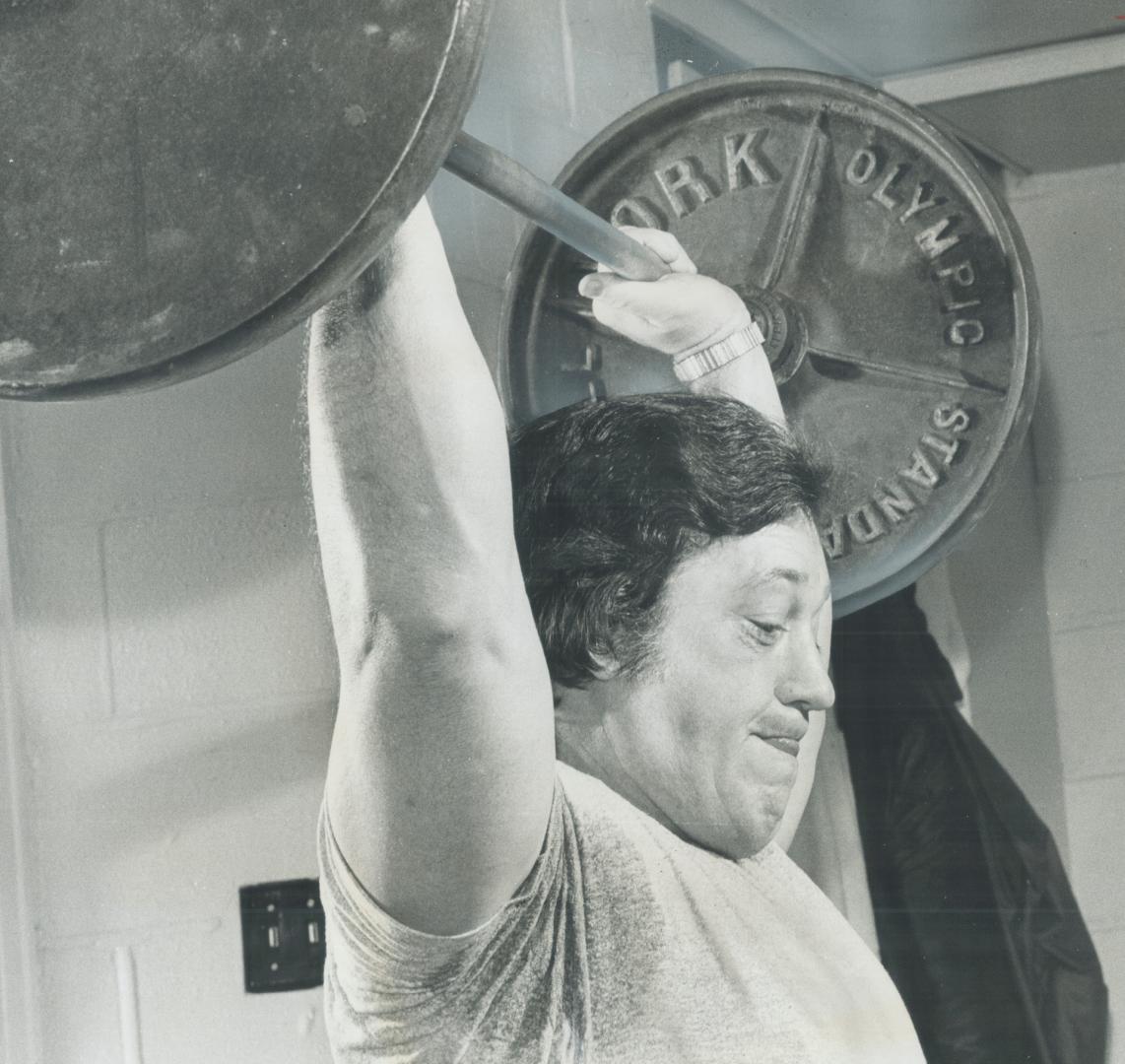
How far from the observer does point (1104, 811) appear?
127 centimetres

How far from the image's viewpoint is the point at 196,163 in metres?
0.90

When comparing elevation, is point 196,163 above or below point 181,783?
above

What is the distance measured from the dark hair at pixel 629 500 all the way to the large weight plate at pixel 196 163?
437mm

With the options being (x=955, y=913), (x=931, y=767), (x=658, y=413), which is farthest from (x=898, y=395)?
(x=955, y=913)

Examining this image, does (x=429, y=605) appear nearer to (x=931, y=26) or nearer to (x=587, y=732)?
(x=587, y=732)

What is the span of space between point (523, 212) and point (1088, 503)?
532 mm

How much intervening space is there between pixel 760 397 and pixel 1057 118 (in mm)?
344

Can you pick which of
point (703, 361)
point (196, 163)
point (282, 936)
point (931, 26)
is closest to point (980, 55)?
point (931, 26)

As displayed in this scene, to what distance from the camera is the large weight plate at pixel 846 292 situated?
1324 mm

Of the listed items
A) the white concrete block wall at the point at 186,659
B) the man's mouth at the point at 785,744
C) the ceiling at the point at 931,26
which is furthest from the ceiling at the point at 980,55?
the man's mouth at the point at 785,744

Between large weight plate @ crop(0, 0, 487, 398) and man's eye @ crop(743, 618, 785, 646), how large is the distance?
0.54m

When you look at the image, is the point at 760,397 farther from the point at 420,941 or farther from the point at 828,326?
the point at 420,941

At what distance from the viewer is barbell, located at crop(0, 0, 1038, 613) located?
0.87 metres

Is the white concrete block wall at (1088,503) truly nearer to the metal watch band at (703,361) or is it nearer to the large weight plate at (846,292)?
the large weight plate at (846,292)
